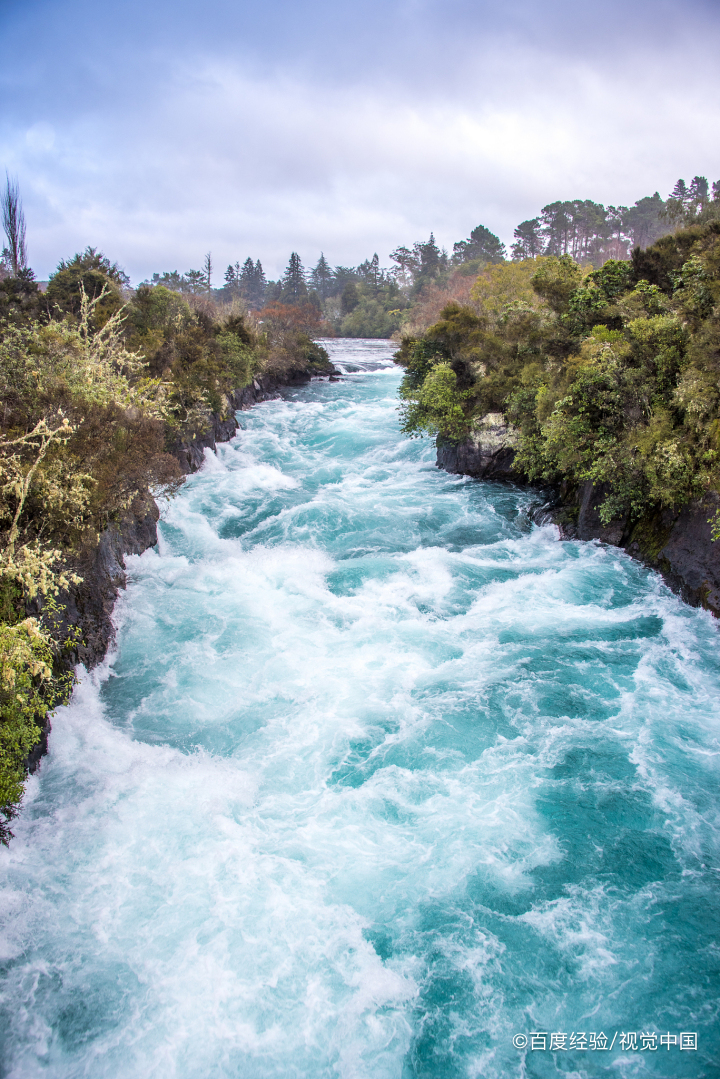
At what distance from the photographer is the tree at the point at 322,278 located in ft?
386

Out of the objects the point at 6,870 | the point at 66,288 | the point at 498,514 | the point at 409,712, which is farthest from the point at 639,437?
the point at 66,288

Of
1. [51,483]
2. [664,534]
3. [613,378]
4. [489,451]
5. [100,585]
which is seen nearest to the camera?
[51,483]

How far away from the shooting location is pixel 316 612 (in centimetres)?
1283

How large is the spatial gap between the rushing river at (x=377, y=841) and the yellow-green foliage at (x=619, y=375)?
117 inches

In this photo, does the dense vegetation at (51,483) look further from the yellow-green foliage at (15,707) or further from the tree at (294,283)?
the tree at (294,283)

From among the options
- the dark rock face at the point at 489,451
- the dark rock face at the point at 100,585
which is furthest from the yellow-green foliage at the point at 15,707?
the dark rock face at the point at 489,451

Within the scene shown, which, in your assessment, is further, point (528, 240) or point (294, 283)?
point (294, 283)

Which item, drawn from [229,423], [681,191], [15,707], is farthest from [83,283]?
[681,191]

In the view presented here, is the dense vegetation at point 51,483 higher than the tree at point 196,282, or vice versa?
the tree at point 196,282

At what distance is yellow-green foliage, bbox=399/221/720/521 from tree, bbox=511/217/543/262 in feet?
239

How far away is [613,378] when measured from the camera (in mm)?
14047

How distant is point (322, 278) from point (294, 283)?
79.4 ft

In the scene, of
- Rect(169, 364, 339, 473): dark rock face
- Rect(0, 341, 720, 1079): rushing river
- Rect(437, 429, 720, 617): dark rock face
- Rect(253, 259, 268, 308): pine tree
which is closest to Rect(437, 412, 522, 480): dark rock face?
Rect(437, 429, 720, 617): dark rock face

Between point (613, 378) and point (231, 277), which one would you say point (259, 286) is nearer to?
point (231, 277)
